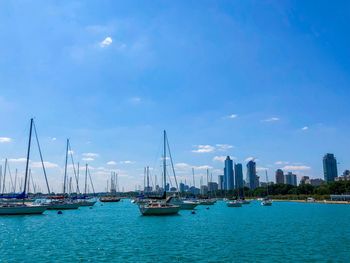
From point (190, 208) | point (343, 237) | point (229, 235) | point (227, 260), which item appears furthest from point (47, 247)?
point (190, 208)

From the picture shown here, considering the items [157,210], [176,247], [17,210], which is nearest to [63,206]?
[17,210]

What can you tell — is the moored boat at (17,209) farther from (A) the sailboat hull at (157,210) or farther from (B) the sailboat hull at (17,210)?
(A) the sailboat hull at (157,210)

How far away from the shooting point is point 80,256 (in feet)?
101

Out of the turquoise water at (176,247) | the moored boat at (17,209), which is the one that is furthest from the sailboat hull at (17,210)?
the turquoise water at (176,247)

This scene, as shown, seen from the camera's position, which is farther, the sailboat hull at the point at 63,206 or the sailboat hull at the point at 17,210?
the sailboat hull at the point at 63,206

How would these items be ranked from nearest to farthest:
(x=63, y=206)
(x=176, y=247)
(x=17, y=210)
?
(x=176, y=247)
(x=17, y=210)
(x=63, y=206)

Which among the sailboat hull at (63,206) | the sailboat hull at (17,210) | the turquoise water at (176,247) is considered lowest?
the turquoise water at (176,247)

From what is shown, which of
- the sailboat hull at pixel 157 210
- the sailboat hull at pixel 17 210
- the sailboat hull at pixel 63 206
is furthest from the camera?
the sailboat hull at pixel 63 206

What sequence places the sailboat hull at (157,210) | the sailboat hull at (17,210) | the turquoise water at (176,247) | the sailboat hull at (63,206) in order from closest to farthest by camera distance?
the turquoise water at (176,247) < the sailboat hull at (157,210) < the sailboat hull at (17,210) < the sailboat hull at (63,206)

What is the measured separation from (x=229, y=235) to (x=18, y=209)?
51.4m

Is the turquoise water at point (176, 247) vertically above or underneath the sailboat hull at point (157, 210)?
underneath

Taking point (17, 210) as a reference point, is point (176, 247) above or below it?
below

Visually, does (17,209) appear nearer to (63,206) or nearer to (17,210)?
(17,210)

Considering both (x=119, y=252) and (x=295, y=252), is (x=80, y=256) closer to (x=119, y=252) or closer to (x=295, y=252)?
(x=119, y=252)
